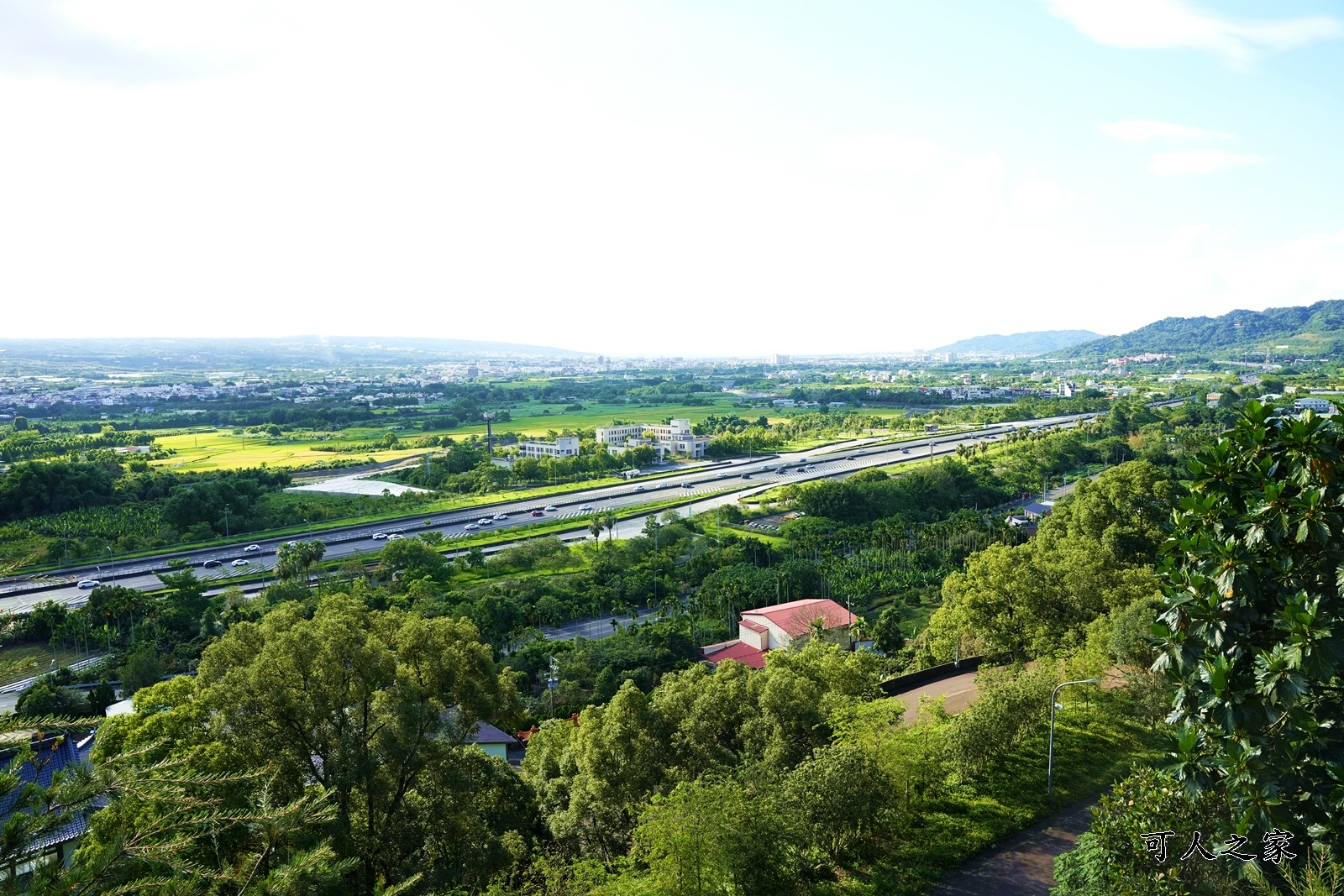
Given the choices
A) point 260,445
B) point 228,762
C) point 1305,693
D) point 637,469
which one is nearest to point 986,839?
point 1305,693

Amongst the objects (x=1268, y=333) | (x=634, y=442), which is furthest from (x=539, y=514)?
(x=1268, y=333)

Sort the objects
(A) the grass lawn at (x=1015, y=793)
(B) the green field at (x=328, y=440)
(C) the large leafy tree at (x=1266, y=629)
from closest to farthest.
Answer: (C) the large leafy tree at (x=1266, y=629)
(A) the grass lawn at (x=1015, y=793)
(B) the green field at (x=328, y=440)

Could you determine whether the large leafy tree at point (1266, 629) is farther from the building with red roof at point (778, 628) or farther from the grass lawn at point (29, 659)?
the grass lawn at point (29, 659)

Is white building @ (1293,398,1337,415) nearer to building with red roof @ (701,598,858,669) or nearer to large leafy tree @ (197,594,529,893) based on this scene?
building with red roof @ (701,598,858,669)

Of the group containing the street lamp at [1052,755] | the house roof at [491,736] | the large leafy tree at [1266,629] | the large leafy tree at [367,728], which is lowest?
the house roof at [491,736]

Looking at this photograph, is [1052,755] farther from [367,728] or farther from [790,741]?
[367,728]

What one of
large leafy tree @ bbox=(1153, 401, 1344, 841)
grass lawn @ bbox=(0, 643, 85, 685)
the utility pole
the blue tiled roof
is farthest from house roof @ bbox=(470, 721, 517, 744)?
the utility pole

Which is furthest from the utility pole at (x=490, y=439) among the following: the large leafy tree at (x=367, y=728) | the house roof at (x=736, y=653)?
the large leafy tree at (x=367, y=728)
